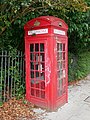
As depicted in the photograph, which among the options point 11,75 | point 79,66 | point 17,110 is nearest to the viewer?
point 17,110

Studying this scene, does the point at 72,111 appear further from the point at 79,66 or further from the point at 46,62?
the point at 79,66

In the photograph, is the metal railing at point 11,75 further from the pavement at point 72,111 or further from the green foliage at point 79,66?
the green foliage at point 79,66

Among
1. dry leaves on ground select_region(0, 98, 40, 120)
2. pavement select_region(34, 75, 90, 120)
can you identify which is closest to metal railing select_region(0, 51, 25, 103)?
dry leaves on ground select_region(0, 98, 40, 120)

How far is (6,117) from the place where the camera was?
4.74m

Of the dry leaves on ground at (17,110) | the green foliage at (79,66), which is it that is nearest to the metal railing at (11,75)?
the dry leaves on ground at (17,110)

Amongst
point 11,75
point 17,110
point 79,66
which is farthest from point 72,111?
point 79,66

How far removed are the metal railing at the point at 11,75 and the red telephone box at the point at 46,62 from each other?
0.33 meters

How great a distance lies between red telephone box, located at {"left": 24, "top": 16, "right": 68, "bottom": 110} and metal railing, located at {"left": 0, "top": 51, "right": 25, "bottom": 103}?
332 mm

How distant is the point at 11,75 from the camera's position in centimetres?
577

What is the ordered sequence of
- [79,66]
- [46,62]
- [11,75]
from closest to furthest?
[46,62] < [11,75] < [79,66]

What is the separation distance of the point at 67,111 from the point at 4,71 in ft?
6.75

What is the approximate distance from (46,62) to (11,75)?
46.7 inches

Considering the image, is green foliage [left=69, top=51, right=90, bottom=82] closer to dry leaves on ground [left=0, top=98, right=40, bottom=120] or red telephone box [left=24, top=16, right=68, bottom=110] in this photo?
red telephone box [left=24, top=16, right=68, bottom=110]

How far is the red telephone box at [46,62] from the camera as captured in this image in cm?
518
